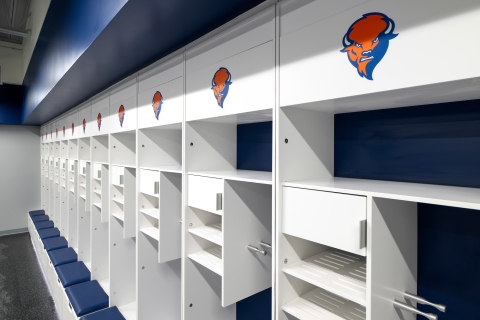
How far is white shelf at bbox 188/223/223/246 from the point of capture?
1541 millimetres

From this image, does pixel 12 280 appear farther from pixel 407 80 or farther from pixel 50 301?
pixel 407 80

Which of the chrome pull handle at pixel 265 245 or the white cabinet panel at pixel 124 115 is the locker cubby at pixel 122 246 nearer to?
the white cabinet panel at pixel 124 115

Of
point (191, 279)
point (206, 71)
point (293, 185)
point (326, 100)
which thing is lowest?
point (191, 279)

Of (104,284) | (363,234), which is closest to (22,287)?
(104,284)

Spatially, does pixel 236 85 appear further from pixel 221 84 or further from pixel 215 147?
pixel 215 147

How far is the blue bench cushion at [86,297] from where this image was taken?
261 cm

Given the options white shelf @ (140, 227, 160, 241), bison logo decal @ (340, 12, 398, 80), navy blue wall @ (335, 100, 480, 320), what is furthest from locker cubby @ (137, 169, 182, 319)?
bison logo decal @ (340, 12, 398, 80)

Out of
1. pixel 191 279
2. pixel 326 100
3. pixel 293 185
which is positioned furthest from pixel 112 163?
pixel 326 100

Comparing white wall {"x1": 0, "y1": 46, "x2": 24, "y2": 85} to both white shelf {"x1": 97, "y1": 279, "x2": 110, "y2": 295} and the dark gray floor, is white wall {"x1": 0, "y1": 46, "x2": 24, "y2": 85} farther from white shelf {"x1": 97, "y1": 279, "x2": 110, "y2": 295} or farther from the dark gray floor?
white shelf {"x1": 97, "y1": 279, "x2": 110, "y2": 295}

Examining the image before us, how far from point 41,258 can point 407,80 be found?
18.3 feet

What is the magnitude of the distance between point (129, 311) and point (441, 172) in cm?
287

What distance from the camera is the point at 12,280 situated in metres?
4.06

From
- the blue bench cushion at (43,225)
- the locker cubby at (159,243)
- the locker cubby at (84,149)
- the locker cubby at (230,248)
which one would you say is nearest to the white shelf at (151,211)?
the locker cubby at (159,243)

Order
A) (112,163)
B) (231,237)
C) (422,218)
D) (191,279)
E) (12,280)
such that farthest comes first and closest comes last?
(12,280)
(112,163)
(191,279)
(231,237)
(422,218)
